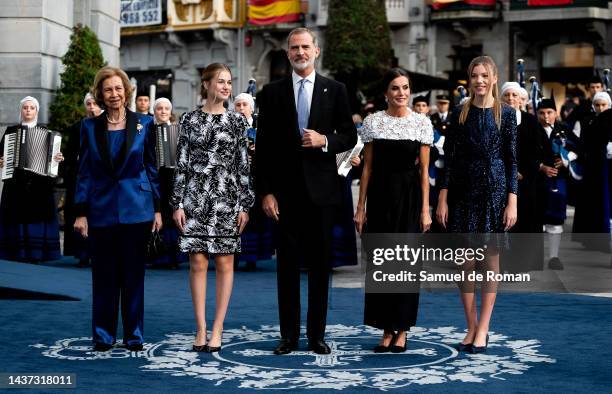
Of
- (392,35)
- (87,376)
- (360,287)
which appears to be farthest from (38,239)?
(392,35)

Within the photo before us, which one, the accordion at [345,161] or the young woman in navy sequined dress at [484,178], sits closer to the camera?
the young woman in navy sequined dress at [484,178]

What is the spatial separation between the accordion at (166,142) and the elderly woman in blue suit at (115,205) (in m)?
4.51

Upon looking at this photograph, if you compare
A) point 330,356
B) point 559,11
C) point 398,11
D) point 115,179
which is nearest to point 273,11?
point 398,11

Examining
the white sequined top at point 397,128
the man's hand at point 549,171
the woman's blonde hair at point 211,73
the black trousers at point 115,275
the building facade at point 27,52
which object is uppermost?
the building facade at point 27,52

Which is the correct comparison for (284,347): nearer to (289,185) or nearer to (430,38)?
(289,185)

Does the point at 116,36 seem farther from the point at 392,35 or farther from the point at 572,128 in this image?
the point at 392,35

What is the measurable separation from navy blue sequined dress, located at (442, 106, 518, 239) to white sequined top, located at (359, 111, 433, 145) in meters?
0.25

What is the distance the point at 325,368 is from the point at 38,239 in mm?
7314

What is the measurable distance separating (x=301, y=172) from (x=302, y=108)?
438 mm

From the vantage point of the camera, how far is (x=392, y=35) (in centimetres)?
4031

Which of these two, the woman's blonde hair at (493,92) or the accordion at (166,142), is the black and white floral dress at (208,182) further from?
the accordion at (166,142)

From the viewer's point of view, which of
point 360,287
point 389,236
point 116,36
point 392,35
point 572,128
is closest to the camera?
point 389,236

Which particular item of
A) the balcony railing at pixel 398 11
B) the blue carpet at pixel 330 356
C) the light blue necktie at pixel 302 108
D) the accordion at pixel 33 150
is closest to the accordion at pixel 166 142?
the accordion at pixel 33 150

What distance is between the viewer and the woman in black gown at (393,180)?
8.05m
